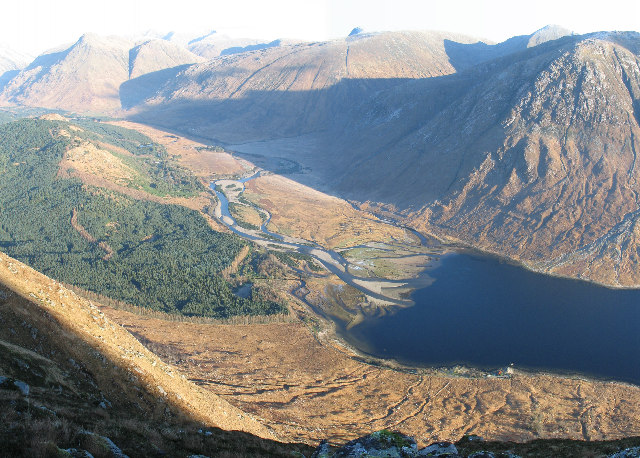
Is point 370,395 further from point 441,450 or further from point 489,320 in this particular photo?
point 441,450

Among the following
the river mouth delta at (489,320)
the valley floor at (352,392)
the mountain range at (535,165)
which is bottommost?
the river mouth delta at (489,320)

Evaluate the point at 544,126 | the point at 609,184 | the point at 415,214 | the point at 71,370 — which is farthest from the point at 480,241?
the point at 71,370

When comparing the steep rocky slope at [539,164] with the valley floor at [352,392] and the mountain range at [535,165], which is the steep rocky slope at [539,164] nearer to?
the mountain range at [535,165]

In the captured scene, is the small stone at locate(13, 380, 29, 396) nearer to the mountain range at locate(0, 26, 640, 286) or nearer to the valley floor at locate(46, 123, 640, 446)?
the valley floor at locate(46, 123, 640, 446)

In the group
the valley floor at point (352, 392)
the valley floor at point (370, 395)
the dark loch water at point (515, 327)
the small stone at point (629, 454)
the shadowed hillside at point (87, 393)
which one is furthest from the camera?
the dark loch water at point (515, 327)

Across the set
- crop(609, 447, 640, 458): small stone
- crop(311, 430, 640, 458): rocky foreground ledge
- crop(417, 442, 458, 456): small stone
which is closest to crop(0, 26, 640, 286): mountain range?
crop(311, 430, 640, 458): rocky foreground ledge

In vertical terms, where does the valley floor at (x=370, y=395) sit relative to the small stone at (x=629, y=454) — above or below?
below

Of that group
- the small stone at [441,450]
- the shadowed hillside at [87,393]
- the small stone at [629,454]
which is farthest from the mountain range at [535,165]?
the small stone at [441,450]
